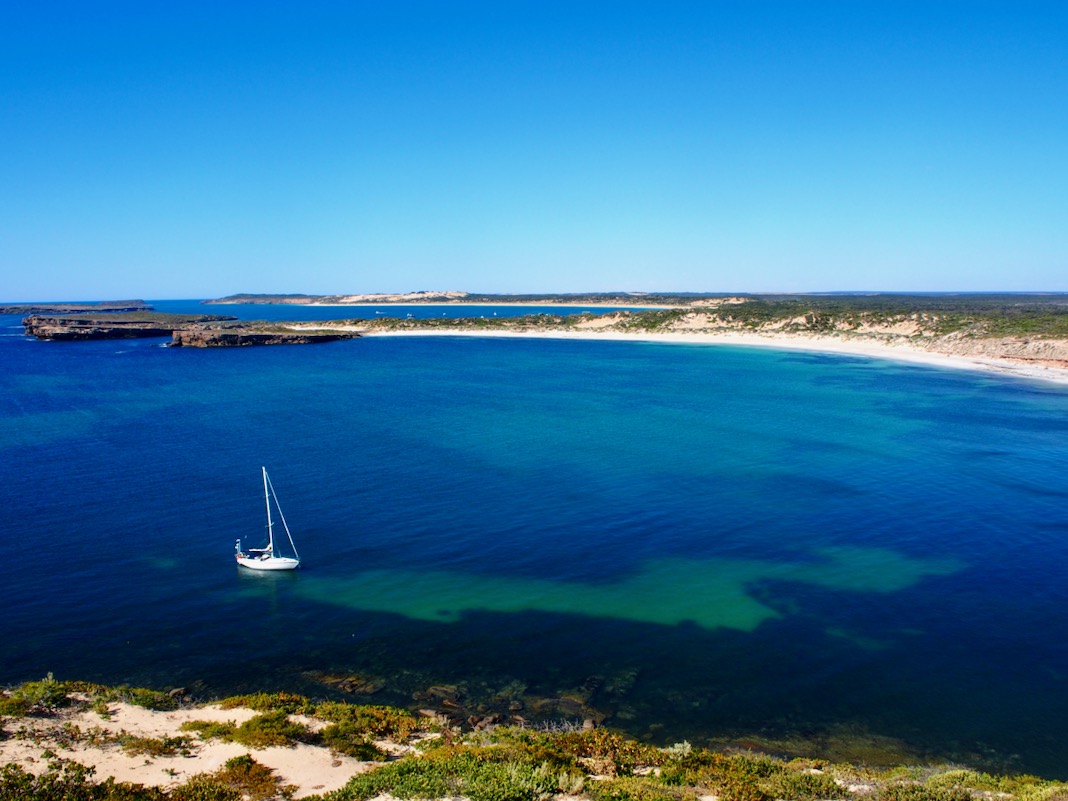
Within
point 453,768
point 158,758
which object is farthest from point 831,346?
point 158,758

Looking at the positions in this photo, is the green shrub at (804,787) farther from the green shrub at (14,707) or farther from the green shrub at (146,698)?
the green shrub at (14,707)

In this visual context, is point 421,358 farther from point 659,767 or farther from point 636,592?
point 659,767

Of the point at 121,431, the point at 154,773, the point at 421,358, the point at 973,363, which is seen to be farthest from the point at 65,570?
the point at 973,363

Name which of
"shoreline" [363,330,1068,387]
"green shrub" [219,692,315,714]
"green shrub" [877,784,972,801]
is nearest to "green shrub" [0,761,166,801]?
"green shrub" [219,692,315,714]

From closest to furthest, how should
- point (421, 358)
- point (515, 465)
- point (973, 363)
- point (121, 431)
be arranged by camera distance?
point (515, 465) → point (121, 431) → point (973, 363) → point (421, 358)

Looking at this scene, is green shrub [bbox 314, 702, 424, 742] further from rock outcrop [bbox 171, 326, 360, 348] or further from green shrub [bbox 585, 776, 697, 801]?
rock outcrop [bbox 171, 326, 360, 348]

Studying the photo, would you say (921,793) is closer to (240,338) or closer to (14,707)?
(14,707)

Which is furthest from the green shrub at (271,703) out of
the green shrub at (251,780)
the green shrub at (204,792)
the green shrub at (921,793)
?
the green shrub at (921,793)
